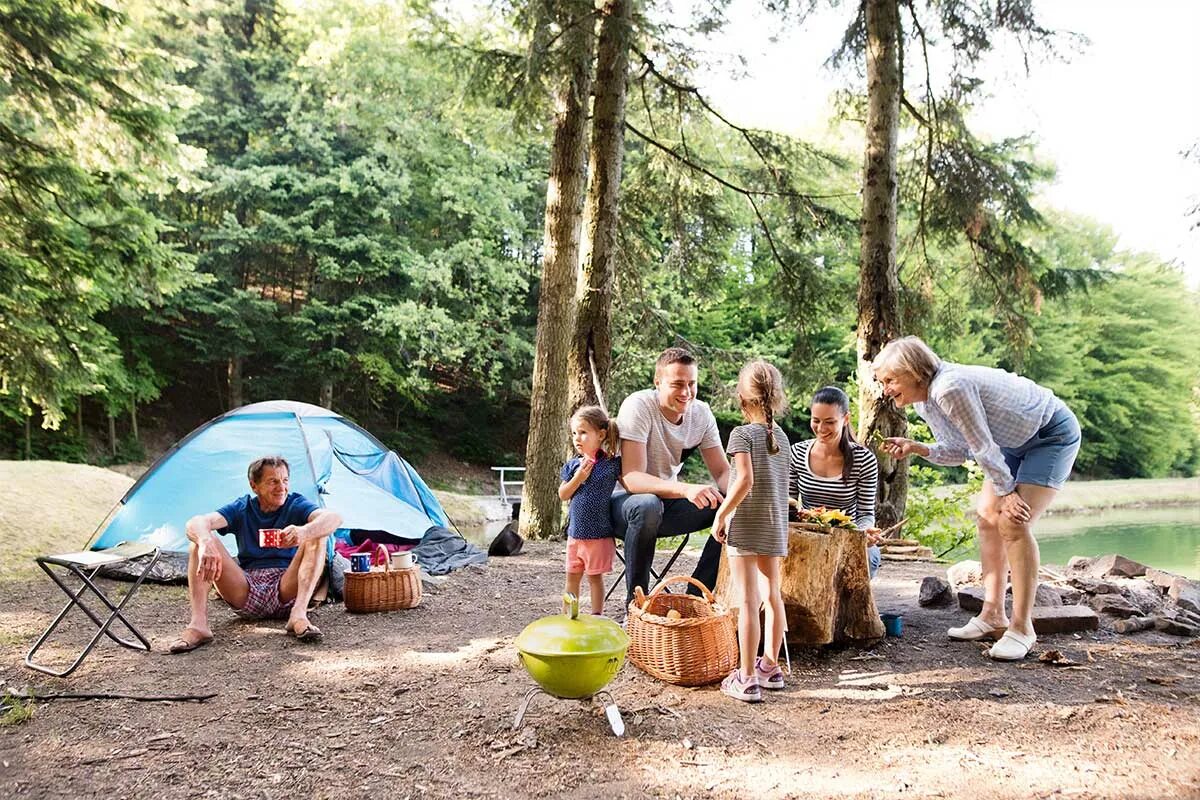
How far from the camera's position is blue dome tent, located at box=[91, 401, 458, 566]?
5039 millimetres

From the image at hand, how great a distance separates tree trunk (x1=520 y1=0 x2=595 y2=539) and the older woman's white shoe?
157 inches

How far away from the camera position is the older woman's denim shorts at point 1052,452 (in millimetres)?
2887

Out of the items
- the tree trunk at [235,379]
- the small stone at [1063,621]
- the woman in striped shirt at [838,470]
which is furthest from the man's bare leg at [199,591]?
the tree trunk at [235,379]

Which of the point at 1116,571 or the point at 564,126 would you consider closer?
the point at 1116,571

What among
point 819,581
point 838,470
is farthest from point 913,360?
point 819,581

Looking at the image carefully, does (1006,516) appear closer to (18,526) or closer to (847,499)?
(847,499)

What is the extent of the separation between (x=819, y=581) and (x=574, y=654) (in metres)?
1.20

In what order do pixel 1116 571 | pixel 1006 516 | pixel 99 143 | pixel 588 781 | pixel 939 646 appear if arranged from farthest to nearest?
pixel 99 143 < pixel 1116 571 < pixel 939 646 < pixel 1006 516 < pixel 588 781

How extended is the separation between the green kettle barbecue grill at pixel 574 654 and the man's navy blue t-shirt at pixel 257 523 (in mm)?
1701

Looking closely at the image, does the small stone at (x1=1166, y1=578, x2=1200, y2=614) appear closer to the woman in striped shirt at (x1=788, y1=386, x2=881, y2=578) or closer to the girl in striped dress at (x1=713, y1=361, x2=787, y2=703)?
the woman in striped shirt at (x1=788, y1=386, x2=881, y2=578)

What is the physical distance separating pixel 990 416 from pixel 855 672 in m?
1.06

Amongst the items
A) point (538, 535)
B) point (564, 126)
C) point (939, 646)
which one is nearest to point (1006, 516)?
point (939, 646)

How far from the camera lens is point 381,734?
7.84ft

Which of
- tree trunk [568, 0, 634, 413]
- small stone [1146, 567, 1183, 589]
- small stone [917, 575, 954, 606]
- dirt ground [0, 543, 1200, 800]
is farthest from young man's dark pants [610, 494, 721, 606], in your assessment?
tree trunk [568, 0, 634, 413]
